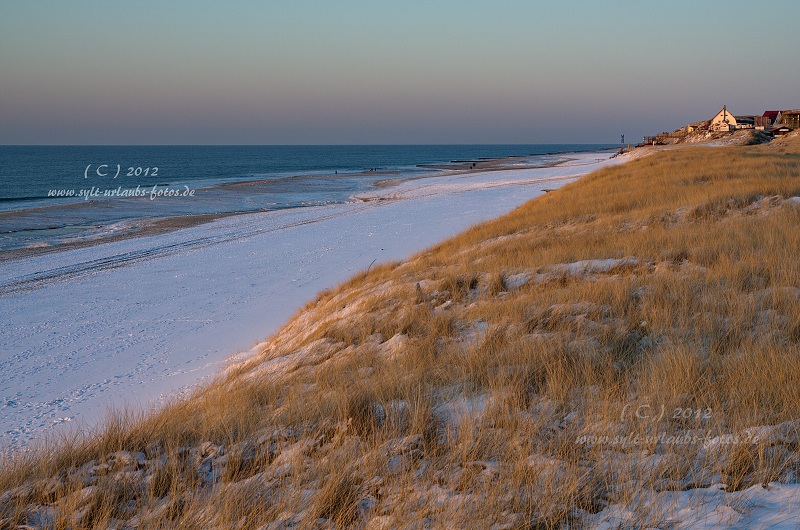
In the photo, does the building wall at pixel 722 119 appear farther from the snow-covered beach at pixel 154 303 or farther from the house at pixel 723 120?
the snow-covered beach at pixel 154 303

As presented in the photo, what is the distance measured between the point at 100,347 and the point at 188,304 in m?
2.82

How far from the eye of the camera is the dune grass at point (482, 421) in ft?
9.77

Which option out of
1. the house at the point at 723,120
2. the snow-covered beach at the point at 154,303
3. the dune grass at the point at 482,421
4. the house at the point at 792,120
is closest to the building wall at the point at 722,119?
the house at the point at 723,120

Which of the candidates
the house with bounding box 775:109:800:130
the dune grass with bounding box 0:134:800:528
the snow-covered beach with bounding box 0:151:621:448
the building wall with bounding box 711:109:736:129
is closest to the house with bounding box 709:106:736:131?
the building wall with bounding box 711:109:736:129

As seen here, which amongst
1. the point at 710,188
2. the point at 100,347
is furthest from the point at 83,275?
the point at 710,188

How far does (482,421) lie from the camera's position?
3.71m

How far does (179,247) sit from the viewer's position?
71.2 ft

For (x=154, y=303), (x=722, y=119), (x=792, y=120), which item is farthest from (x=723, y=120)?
(x=154, y=303)

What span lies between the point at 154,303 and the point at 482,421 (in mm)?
11695

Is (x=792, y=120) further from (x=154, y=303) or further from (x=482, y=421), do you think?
(x=482, y=421)

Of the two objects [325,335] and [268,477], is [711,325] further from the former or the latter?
[325,335]

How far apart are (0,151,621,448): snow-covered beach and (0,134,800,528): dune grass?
6.36ft

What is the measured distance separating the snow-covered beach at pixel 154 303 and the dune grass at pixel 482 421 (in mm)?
1940

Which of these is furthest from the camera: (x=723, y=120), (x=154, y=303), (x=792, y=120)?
(x=723, y=120)
